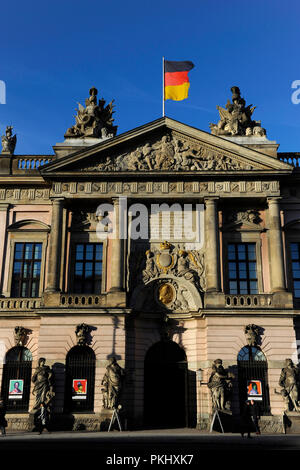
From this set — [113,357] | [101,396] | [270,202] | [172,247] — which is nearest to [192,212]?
[172,247]

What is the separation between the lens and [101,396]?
2705cm

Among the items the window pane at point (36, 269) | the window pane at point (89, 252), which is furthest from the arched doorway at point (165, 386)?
the window pane at point (36, 269)

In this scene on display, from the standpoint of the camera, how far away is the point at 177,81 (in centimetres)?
3322

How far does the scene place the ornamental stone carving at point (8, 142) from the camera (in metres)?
33.3

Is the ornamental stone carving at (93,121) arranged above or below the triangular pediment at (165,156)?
above

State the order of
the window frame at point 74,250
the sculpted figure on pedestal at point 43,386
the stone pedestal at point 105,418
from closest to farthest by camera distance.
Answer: the stone pedestal at point 105,418
the sculpted figure on pedestal at point 43,386
the window frame at point 74,250

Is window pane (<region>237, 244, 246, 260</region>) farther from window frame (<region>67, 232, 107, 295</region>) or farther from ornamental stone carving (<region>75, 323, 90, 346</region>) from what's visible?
ornamental stone carving (<region>75, 323, 90, 346</region>)

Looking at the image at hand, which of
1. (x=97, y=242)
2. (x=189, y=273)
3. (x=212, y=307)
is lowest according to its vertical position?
(x=212, y=307)

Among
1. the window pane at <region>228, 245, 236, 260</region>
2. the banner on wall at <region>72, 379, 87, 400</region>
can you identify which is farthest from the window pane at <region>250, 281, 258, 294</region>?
the banner on wall at <region>72, 379, 87, 400</region>

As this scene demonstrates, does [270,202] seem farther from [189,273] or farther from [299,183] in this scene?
[189,273]

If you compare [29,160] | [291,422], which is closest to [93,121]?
[29,160]

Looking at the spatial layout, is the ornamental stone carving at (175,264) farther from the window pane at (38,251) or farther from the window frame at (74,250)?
the window pane at (38,251)

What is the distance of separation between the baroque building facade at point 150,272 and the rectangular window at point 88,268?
0.06 meters

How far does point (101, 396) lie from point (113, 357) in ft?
6.82
